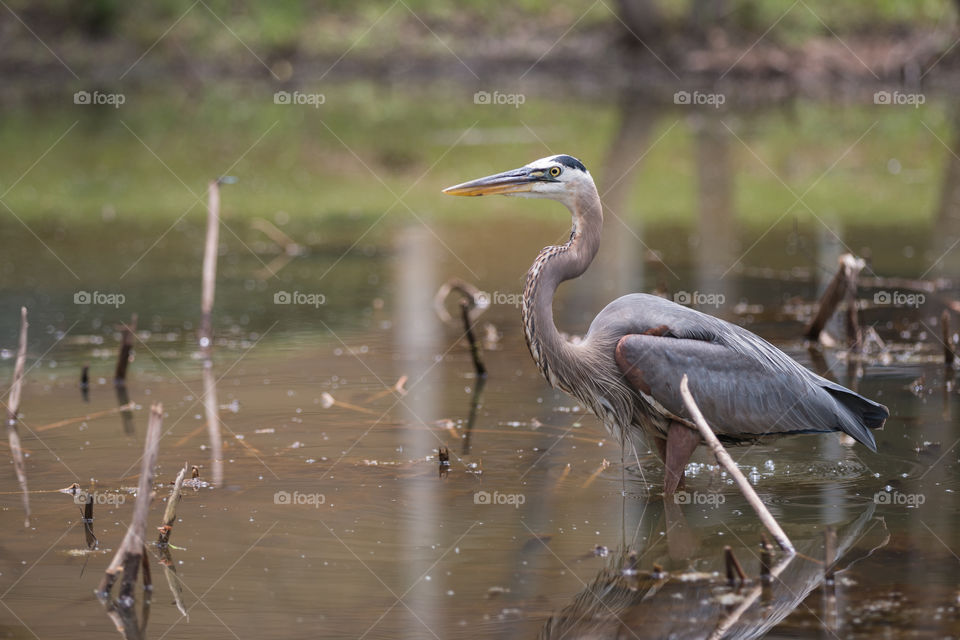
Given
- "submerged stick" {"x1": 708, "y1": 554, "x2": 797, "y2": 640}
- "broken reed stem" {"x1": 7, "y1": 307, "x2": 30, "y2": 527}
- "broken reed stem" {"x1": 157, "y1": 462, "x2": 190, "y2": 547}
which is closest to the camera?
"submerged stick" {"x1": 708, "y1": 554, "x2": 797, "y2": 640}

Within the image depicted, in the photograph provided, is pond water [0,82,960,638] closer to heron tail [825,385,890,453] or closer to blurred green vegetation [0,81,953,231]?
A: blurred green vegetation [0,81,953,231]

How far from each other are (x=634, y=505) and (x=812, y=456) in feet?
4.50

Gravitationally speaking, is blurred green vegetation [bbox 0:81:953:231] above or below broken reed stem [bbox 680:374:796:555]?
above

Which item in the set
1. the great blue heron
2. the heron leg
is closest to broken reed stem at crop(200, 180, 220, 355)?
the great blue heron

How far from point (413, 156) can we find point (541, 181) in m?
14.2

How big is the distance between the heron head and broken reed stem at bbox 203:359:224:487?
1946mm

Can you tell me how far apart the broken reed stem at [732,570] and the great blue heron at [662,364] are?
1140mm

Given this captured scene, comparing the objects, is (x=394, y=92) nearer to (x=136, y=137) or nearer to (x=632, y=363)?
(x=136, y=137)

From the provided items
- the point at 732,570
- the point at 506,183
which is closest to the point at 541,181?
the point at 506,183

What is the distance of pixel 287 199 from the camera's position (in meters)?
16.9

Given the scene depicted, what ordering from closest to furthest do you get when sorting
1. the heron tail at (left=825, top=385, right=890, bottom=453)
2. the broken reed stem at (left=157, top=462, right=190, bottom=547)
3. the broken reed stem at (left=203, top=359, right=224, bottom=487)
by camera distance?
the broken reed stem at (left=157, top=462, right=190, bottom=547) → the heron tail at (left=825, top=385, right=890, bottom=453) → the broken reed stem at (left=203, top=359, right=224, bottom=487)

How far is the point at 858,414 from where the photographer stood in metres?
6.53

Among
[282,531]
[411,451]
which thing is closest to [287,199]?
[411,451]

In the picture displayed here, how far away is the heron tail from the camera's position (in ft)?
21.0
